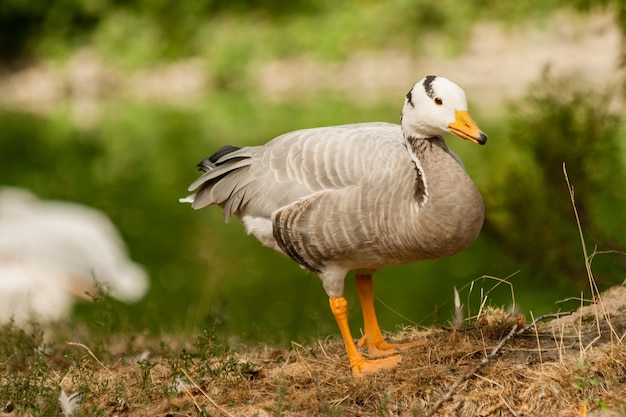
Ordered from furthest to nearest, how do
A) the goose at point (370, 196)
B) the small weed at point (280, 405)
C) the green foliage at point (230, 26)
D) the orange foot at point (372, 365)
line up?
the green foliage at point (230, 26) → the orange foot at point (372, 365) → the goose at point (370, 196) → the small weed at point (280, 405)

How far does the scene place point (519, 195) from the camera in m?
5.98

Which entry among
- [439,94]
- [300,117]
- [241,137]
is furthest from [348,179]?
[300,117]

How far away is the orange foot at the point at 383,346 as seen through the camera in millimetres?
4809

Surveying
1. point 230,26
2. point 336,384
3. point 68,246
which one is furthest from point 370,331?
point 230,26

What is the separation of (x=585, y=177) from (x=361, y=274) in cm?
183

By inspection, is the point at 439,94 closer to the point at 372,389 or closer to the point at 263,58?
the point at 372,389

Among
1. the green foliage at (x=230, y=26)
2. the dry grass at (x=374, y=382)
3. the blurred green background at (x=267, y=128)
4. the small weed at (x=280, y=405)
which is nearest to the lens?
the small weed at (x=280, y=405)

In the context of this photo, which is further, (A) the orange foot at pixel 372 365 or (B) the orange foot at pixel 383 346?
(B) the orange foot at pixel 383 346

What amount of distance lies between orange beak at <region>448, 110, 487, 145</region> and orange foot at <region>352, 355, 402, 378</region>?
49.4 inches

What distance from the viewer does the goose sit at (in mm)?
4184

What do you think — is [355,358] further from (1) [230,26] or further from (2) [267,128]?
(1) [230,26]

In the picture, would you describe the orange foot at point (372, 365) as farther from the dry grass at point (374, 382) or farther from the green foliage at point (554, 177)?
the green foliage at point (554, 177)

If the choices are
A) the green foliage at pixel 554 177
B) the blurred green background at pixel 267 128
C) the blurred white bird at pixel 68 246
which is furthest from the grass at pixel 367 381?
the blurred white bird at pixel 68 246

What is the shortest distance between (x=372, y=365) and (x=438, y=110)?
1354 mm
